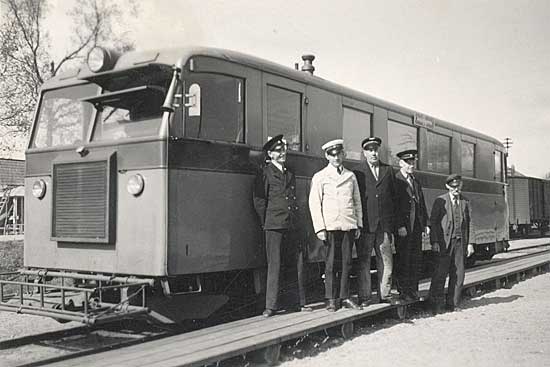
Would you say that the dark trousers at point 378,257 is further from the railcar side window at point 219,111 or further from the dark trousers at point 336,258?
the railcar side window at point 219,111

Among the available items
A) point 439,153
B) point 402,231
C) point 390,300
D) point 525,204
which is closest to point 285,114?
point 402,231

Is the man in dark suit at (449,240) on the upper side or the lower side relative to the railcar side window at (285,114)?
lower

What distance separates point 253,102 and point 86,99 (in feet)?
6.05

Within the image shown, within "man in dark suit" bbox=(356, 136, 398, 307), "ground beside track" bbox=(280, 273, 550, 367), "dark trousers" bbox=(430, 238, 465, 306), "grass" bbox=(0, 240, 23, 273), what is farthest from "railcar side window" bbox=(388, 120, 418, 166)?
"grass" bbox=(0, 240, 23, 273)

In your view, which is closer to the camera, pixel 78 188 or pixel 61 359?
pixel 61 359

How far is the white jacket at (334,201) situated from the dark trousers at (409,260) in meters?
1.17

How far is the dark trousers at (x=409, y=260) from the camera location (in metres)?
8.11

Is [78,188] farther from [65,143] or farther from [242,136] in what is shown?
[242,136]

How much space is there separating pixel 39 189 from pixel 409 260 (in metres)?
4.67

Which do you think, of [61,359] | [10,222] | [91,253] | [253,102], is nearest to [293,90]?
[253,102]

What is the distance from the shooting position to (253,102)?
7133 millimetres

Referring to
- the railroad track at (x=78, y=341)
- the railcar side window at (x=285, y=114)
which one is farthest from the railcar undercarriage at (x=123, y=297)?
the railcar side window at (x=285, y=114)

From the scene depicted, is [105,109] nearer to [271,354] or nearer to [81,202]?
[81,202]

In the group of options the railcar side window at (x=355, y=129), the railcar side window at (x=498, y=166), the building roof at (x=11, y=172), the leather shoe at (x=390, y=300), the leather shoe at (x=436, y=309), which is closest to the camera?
the leather shoe at (x=390, y=300)
